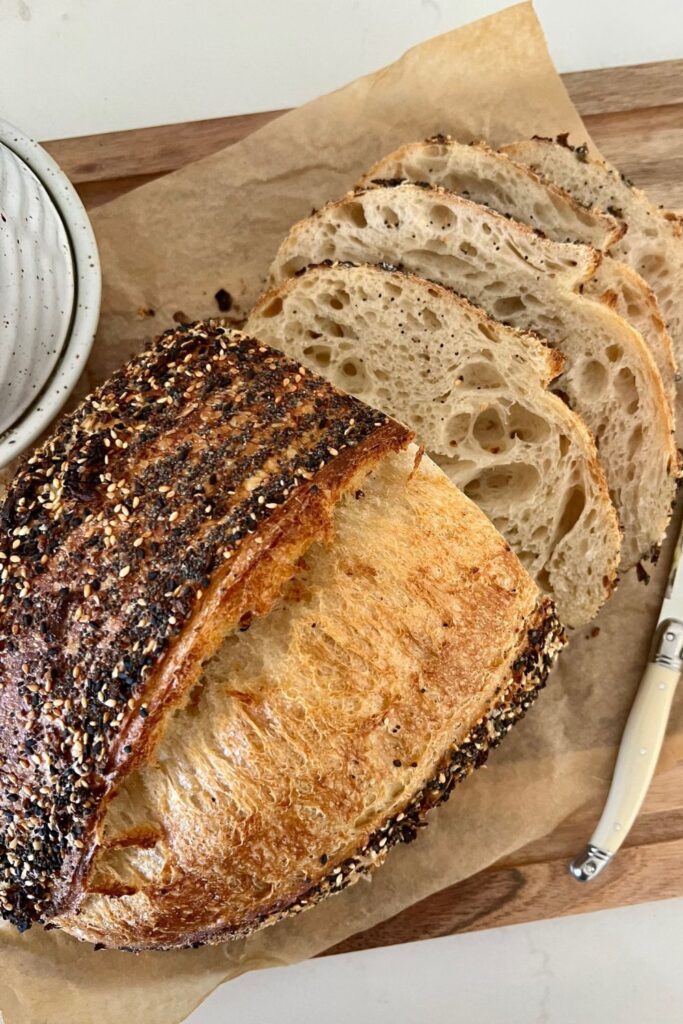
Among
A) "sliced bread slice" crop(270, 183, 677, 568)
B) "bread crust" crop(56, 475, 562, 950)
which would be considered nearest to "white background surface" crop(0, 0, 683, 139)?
"sliced bread slice" crop(270, 183, 677, 568)

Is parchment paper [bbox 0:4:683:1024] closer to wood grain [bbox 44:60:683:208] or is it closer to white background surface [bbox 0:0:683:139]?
wood grain [bbox 44:60:683:208]

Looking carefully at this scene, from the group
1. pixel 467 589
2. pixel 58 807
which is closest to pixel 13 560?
pixel 58 807

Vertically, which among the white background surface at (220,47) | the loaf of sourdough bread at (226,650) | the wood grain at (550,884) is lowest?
the wood grain at (550,884)

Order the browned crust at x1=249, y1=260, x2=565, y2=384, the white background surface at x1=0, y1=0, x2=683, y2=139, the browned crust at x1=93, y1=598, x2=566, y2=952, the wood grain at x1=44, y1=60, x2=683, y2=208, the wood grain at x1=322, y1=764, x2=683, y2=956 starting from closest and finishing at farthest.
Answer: the browned crust at x1=93, y1=598, x2=566, y2=952, the browned crust at x1=249, y1=260, x2=565, y2=384, the wood grain at x1=322, y1=764, x2=683, y2=956, the wood grain at x1=44, y1=60, x2=683, y2=208, the white background surface at x1=0, y1=0, x2=683, y2=139

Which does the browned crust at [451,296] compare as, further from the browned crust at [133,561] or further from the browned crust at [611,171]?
the browned crust at [611,171]

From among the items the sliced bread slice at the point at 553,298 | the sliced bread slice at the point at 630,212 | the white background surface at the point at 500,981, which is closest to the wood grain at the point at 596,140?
the sliced bread slice at the point at 630,212

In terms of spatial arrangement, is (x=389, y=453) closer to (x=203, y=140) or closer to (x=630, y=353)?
(x=630, y=353)

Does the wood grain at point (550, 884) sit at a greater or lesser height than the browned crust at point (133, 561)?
lesser
